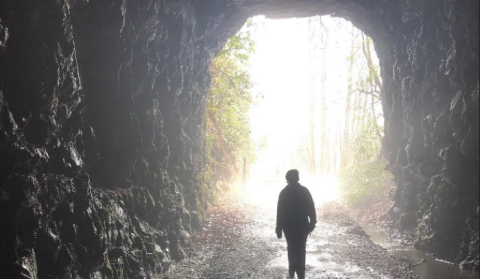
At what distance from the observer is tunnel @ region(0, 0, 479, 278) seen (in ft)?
16.9

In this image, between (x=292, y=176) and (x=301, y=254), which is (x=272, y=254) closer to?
(x=301, y=254)

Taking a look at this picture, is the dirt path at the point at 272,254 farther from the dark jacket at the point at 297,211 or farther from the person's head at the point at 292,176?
the person's head at the point at 292,176

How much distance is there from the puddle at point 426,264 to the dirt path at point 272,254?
1.05ft

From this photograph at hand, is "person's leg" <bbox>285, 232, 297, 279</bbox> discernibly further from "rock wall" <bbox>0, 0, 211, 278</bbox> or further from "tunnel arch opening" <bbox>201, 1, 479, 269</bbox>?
"tunnel arch opening" <bbox>201, 1, 479, 269</bbox>

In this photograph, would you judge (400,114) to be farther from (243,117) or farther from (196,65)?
(243,117)

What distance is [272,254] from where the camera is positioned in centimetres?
1007

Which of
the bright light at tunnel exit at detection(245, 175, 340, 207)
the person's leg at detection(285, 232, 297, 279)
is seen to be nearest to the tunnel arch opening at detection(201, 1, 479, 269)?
the person's leg at detection(285, 232, 297, 279)

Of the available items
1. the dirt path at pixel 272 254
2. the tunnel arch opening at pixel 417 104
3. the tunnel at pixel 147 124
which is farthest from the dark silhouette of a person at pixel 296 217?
the tunnel arch opening at pixel 417 104

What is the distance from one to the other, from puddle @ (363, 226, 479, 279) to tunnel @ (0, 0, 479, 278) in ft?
0.91

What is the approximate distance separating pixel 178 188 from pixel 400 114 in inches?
347

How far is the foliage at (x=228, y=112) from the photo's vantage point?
60.0ft

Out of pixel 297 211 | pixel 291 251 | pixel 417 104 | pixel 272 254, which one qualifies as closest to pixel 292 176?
pixel 297 211

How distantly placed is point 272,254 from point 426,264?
3929 millimetres

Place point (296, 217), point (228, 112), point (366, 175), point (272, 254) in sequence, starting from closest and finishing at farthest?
point (296, 217), point (272, 254), point (366, 175), point (228, 112)
